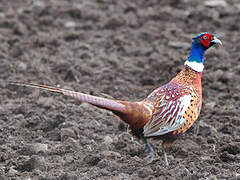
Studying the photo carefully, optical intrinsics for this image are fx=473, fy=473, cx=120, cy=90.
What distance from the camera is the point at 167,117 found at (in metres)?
3.99

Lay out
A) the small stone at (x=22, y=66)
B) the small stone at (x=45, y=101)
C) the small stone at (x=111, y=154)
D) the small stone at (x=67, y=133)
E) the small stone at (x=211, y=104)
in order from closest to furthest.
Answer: the small stone at (x=111, y=154) → the small stone at (x=67, y=133) → the small stone at (x=45, y=101) → the small stone at (x=211, y=104) → the small stone at (x=22, y=66)

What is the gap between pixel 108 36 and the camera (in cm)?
729

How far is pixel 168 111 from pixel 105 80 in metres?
2.04

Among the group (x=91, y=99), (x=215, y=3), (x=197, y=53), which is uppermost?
(x=197, y=53)

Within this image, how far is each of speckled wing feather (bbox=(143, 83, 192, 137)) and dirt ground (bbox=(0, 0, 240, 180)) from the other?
1.04 feet

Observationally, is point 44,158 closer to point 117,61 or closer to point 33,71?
point 33,71

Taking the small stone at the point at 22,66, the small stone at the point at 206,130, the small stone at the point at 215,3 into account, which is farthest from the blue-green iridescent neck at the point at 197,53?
the small stone at the point at 215,3

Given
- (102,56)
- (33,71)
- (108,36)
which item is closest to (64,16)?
(108,36)

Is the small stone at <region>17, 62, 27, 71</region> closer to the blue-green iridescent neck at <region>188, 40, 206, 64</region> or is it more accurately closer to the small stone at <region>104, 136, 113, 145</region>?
the small stone at <region>104, 136, 113, 145</region>

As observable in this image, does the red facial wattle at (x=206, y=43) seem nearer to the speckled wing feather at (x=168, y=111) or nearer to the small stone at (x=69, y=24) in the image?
the speckled wing feather at (x=168, y=111)

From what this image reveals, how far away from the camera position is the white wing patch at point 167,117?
3.94 meters

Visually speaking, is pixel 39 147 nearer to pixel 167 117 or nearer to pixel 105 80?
pixel 167 117

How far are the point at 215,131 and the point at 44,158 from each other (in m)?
1.71

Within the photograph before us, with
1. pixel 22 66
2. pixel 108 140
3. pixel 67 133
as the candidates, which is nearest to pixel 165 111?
pixel 108 140
